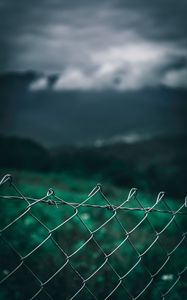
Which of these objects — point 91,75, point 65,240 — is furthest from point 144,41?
point 65,240

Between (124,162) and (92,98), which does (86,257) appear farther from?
(92,98)

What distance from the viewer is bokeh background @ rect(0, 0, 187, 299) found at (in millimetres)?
3096

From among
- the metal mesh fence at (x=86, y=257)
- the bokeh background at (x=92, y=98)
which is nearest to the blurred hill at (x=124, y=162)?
the bokeh background at (x=92, y=98)

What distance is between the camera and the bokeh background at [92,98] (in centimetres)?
310

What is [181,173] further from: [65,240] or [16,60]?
[16,60]

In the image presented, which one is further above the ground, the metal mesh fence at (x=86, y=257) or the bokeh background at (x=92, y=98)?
the bokeh background at (x=92, y=98)

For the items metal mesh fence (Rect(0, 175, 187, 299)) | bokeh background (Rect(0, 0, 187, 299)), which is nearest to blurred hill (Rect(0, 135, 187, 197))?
bokeh background (Rect(0, 0, 187, 299))

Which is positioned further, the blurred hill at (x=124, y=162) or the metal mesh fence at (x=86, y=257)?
the blurred hill at (x=124, y=162)

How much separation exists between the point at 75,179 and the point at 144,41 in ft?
4.72

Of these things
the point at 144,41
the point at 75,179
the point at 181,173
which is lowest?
the point at 181,173

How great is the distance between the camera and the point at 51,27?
121 inches

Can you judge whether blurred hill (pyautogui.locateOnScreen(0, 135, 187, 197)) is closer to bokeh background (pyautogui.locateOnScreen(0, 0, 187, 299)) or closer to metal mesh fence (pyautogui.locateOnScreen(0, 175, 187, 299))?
bokeh background (pyautogui.locateOnScreen(0, 0, 187, 299))

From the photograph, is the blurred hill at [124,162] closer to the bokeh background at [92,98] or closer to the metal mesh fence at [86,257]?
the bokeh background at [92,98]

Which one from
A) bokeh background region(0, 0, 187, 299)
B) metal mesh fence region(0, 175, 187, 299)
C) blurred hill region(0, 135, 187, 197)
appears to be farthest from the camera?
blurred hill region(0, 135, 187, 197)
